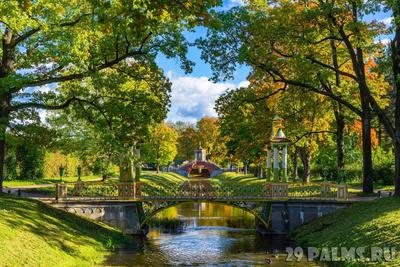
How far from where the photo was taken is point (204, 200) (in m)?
29.2

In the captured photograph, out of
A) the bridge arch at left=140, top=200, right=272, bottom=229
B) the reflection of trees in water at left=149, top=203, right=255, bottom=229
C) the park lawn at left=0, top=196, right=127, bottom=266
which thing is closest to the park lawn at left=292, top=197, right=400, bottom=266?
the bridge arch at left=140, top=200, right=272, bottom=229

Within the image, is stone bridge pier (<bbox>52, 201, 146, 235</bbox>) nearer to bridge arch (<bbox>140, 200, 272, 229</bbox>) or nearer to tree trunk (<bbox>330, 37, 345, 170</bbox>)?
bridge arch (<bbox>140, 200, 272, 229</bbox>)

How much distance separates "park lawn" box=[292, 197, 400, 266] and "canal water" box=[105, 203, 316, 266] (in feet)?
5.67

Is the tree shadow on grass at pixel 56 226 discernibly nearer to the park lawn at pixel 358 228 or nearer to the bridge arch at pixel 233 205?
the bridge arch at pixel 233 205

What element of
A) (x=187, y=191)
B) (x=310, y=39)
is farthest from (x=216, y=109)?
(x=310, y=39)

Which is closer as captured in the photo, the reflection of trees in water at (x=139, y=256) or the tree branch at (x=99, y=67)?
the reflection of trees in water at (x=139, y=256)

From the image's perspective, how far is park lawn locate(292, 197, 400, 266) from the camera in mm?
18172

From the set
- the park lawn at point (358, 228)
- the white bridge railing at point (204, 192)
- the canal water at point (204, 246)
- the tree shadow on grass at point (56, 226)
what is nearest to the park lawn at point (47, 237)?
the tree shadow on grass at point (56, 226)

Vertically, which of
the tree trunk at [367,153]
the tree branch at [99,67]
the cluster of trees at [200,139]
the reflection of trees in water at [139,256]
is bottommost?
the reflection of trees in water at [139,256]

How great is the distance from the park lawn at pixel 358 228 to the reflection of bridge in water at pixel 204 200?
1367 millimetres

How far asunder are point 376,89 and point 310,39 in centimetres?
1024

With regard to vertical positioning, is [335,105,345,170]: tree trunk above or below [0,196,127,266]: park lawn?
above

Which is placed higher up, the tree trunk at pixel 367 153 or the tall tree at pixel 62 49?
the tall tree at pixel 62 49

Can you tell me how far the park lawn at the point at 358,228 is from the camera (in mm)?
18172
